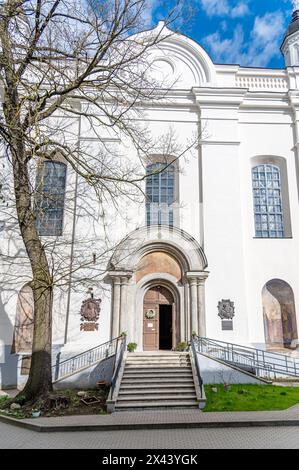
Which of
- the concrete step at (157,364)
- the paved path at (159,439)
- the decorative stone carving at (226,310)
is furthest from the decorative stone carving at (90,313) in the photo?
the paved path at (159,439)

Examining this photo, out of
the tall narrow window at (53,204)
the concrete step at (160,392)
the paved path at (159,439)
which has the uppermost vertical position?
the tall narrow window at (53,204)

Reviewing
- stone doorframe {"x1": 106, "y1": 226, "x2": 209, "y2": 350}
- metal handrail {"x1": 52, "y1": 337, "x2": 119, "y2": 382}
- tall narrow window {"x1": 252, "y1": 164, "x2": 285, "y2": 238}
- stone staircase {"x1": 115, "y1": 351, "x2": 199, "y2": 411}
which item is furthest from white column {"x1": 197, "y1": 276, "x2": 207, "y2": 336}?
tall narrow window {"x1": 252, "y1": 164, "x2": 285, "y2": 238}

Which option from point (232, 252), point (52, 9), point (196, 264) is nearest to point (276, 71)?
point (232, 252)

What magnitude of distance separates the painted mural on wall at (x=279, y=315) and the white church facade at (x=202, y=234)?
0.04 meters

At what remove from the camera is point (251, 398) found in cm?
1008

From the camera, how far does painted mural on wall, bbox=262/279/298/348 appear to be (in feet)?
47.9

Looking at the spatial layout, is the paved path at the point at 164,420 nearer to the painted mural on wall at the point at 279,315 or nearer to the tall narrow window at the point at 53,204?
the painted mural on wall at the point at 279,315

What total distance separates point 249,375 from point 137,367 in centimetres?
365

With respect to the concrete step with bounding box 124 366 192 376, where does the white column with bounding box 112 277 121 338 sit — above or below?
above

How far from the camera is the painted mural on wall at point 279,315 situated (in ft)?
47.9

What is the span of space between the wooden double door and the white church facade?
42 mm

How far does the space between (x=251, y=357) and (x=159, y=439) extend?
7455mm

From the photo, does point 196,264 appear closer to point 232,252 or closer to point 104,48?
point 232,252

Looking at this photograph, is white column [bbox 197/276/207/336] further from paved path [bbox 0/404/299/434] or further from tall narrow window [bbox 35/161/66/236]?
tall narrow window [bbox 35/161/66/236]
